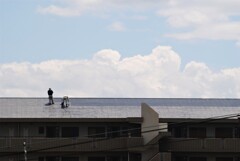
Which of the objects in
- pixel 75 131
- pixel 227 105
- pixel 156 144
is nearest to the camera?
pixel 156 144

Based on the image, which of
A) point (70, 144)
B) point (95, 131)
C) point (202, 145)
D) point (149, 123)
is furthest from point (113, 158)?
point (202, 145)

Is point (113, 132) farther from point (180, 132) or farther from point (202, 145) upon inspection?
point (202, 145)

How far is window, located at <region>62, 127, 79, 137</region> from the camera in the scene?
2840 inches

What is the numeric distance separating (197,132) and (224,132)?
2.46 meters

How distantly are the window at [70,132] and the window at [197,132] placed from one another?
34.3 feet

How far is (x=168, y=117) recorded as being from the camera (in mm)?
70875

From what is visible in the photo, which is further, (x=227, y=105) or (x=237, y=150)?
(x=227, y=105)

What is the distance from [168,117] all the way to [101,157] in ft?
23.5

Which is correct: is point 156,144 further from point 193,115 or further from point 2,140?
point 2,140

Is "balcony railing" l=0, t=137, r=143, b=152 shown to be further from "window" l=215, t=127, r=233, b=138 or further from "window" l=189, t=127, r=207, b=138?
"window" l=215, t=127, r=233, b=138

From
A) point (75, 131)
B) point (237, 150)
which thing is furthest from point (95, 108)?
point (237, 150)

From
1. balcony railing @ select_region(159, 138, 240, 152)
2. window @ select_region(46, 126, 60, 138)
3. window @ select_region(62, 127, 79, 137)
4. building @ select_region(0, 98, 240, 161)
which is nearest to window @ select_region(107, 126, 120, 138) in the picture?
building @ select_region(0, 98, 240, 161)

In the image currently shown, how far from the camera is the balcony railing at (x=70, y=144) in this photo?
225ft

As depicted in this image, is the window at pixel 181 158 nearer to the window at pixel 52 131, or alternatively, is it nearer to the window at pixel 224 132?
the window at pixel 224 132
